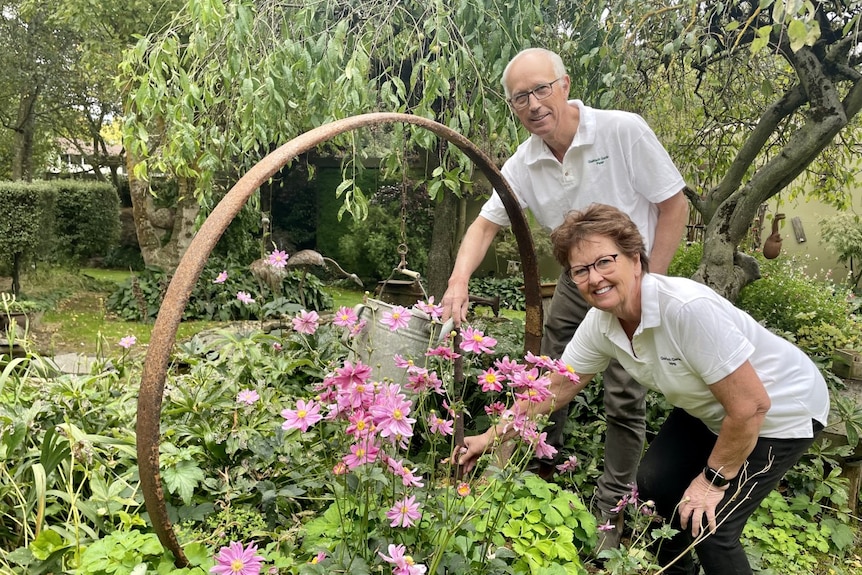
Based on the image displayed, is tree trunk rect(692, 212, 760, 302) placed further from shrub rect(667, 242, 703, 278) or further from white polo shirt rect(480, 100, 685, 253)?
white polo shirt rect(480, 100, 685, 253)

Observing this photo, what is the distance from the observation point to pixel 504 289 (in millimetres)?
8703

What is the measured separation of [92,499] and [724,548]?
5.54ft

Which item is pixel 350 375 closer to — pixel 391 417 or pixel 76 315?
pixel 391 417

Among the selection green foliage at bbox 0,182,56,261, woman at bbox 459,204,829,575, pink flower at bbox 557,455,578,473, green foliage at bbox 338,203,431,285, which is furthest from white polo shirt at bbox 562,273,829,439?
green foliage at bbox 338,203,431,285

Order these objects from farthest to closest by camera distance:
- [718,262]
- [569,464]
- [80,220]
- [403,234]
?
[80,220] → [718,262] → [403,234] → [569,464]

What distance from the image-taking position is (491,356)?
317cm

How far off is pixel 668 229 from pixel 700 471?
83 centimetres

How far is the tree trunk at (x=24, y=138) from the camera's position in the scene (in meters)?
10.7

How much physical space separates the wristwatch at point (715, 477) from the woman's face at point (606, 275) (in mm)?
482

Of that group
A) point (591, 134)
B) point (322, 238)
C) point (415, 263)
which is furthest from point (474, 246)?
point (322, 238)

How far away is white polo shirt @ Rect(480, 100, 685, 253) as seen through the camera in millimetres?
2039

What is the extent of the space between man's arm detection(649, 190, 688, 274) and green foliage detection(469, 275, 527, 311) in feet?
19.1

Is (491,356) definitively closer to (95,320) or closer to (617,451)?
(617,451)

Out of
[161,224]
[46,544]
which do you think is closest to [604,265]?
[46,544]
